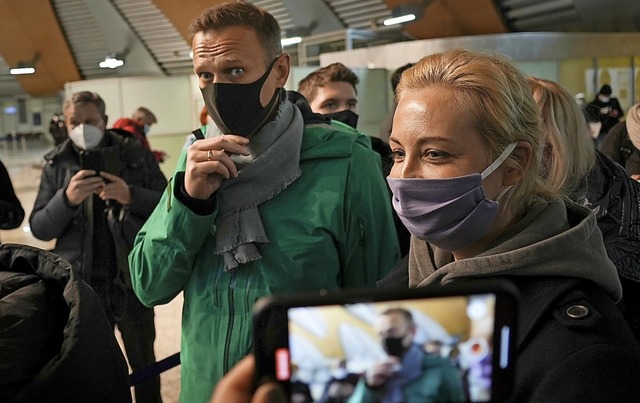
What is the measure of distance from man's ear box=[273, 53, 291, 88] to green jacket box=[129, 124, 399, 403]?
18cm

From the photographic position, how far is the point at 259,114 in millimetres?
1810

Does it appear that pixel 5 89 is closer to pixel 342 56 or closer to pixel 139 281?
pixel 342 56

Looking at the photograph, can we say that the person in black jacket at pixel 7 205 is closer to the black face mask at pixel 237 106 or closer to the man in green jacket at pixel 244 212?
the man in green jacket at pixel 244 212

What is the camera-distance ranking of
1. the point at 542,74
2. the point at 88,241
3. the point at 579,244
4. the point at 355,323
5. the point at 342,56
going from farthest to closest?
the point at 342,56 → the point at 542,74 → the point at 88,241 → the point at 579,244 → the point at 355,323

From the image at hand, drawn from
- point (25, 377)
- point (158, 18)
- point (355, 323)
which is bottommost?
point (25, 377)

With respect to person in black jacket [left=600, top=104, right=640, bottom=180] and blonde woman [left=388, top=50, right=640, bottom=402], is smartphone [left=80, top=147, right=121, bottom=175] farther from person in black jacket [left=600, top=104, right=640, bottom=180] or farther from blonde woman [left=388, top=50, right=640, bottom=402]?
person in black jacket [left=600, top=104, right=640, bottom=180]

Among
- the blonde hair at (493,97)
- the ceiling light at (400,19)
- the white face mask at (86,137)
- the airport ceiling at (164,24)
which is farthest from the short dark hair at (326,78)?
the ceiling light at (400,19)

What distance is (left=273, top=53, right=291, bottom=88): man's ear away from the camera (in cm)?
188

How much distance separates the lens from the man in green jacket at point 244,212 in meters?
1.72

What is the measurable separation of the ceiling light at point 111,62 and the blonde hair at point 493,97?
676 inches

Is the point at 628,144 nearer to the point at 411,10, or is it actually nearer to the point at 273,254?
the point at 273,254

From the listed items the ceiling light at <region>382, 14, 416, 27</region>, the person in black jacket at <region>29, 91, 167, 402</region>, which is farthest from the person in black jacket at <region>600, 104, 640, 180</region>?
the ceiling light at <region>382, 14, 416, 27</region>

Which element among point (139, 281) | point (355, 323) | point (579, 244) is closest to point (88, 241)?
point (139, 281)

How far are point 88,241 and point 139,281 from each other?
1.35m
